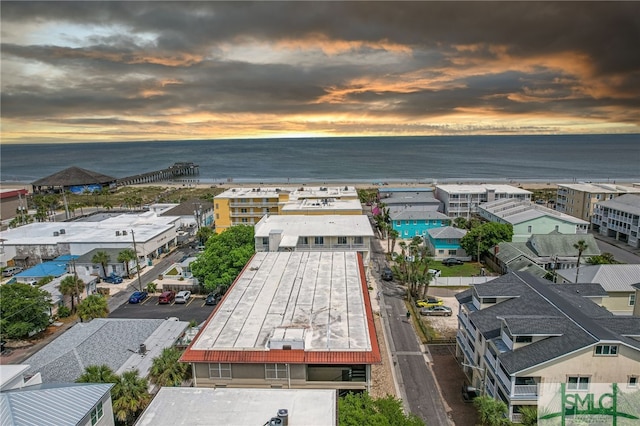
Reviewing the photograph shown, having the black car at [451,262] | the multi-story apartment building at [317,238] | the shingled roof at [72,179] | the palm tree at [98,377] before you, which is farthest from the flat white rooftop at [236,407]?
the shingled roof at [72,179]

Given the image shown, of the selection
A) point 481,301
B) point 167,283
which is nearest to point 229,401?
point 481,301

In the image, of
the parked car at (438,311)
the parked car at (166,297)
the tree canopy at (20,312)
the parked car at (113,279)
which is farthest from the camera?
the parked car at (113,279)

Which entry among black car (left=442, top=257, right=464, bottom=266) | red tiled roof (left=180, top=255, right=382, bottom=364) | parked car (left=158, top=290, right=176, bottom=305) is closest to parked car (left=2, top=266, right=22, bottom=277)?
parked car (left=158, top=290, right=176, bottom=305)

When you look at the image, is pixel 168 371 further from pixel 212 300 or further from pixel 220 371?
pixel 212 300

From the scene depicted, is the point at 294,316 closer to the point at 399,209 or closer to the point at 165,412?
the point at 165,412

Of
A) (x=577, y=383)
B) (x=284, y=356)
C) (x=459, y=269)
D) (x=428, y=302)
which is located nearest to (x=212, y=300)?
(x=428, y=302)

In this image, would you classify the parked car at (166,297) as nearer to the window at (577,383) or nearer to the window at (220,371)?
the window at (220,371)
